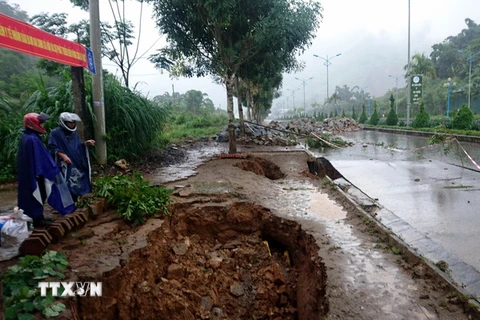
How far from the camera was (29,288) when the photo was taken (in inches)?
106

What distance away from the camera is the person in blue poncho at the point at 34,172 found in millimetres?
3531

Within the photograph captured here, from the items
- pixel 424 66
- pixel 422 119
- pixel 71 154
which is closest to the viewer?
pixel 71 154

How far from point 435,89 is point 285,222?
50.8 meters

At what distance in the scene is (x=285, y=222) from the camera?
A: 543cm

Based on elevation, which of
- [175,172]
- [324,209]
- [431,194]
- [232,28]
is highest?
[232,28]

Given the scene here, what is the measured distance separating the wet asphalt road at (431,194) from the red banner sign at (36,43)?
5912 millimetres

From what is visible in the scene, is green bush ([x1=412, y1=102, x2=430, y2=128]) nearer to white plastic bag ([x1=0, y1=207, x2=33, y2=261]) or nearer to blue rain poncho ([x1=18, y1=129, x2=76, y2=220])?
blue rain poncho ([x1=18, y1=129, x2=76, y2=220])

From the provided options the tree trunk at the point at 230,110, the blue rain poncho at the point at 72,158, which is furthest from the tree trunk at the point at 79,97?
the tree trunk at the point at 230,110

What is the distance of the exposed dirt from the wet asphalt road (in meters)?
0.83

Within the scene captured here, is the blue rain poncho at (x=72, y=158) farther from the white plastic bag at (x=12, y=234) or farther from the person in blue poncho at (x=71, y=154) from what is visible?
the white plastic bag at (x=12, y=234)

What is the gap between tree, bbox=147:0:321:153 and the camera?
10.4 metres

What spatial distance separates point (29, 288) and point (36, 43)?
358cm

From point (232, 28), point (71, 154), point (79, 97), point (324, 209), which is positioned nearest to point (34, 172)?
point (71, 154)

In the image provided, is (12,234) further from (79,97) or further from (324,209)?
(324,209)
